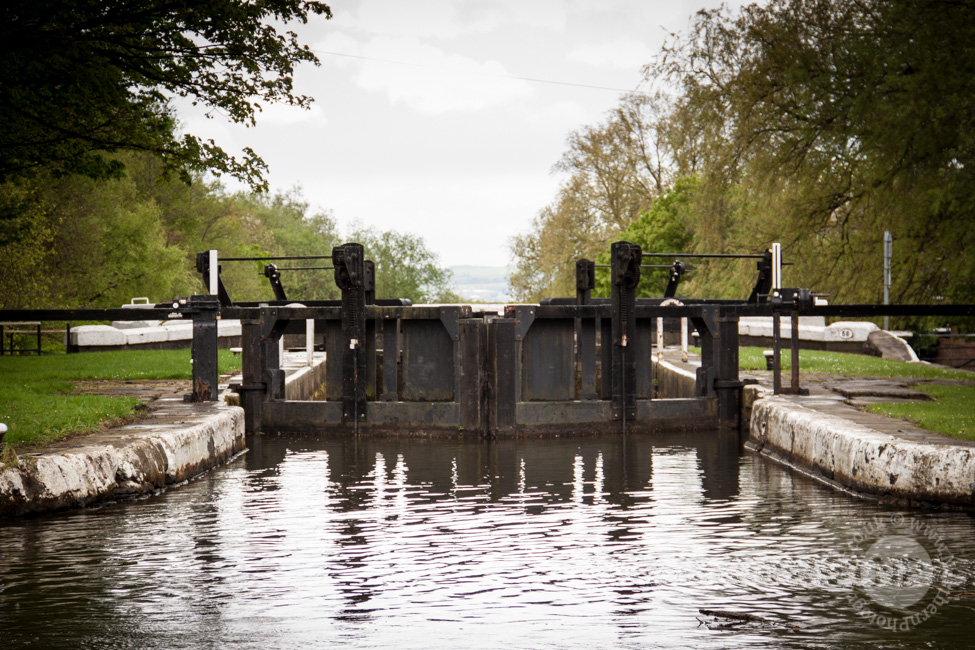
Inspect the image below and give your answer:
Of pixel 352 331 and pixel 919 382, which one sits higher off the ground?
pixel 352 331

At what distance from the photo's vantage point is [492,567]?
16.8ft

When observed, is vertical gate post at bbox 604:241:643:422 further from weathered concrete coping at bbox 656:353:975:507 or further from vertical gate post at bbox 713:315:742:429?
weathered concrete coping at bbox 656:353:975:507

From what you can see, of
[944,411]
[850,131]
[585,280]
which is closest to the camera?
[944,411]

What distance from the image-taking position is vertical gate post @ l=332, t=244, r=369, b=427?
36.3 ft

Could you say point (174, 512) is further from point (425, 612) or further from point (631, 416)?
point (631, 416)

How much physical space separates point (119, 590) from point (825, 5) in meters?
17.4

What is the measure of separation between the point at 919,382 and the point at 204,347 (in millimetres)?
8129

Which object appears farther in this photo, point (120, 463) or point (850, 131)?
point (850, 131)

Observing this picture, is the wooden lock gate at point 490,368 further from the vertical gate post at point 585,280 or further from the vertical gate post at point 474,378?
the vertical gate post at point 585,280

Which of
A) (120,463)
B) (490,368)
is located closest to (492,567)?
(120,463)

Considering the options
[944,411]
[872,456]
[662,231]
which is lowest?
[872,456]

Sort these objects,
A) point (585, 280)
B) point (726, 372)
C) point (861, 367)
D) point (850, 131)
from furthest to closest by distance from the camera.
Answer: point (850, 131)
point (861, 367)
point (585, 280)
point (726, 372)

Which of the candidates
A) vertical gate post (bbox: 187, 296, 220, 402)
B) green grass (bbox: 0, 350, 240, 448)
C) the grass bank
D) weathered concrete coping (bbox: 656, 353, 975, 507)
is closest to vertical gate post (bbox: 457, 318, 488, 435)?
vertical gate post (bbox: 187, 296, 220, 402)

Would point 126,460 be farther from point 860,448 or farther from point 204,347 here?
point 860,448
